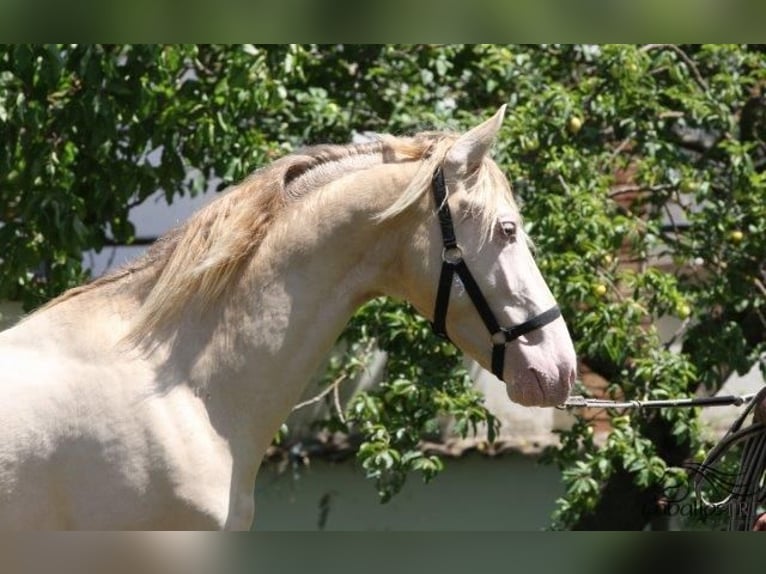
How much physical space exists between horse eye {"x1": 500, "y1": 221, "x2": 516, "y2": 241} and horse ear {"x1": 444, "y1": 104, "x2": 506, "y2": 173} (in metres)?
0.17

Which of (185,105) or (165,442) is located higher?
(185,105)

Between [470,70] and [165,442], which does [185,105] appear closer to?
[470,70]

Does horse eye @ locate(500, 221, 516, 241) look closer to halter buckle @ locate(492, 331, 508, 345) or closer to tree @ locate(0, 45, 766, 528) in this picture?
halter buckle @ locate(492, 331, 508, 345)

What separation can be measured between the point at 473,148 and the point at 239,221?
62 centimetres

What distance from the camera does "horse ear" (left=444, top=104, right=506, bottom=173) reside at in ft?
11.6

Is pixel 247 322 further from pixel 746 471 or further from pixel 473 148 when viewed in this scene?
pixel 746 471

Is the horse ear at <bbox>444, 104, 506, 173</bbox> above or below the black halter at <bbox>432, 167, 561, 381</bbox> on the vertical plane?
above

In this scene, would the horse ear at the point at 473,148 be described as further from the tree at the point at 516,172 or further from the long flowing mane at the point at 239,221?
the tree at the point at 516,172

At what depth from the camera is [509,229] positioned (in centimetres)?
350

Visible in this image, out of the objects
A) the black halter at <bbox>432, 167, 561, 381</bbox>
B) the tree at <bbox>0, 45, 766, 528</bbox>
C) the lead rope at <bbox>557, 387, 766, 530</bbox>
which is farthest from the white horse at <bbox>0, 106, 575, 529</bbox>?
the tree at <bbox>0, 45, 766, 528</bbox>

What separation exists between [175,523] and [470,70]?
3.91 metres

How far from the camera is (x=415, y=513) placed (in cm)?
780

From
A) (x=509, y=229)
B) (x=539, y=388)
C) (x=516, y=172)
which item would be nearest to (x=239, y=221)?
(x=509, y=229)
